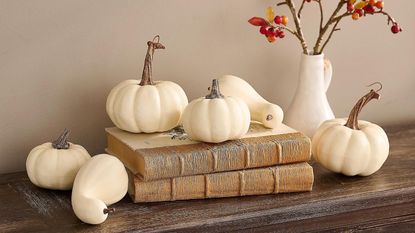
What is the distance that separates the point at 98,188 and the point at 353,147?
1.49 ft

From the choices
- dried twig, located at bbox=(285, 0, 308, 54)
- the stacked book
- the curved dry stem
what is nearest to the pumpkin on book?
the stacked book

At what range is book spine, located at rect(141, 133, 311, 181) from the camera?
126cm

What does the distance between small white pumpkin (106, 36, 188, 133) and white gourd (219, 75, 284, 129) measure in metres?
0.11

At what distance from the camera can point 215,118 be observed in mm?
1287

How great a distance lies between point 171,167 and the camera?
49.9 inches

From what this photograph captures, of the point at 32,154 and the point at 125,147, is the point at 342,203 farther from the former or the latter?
the point at 32,154

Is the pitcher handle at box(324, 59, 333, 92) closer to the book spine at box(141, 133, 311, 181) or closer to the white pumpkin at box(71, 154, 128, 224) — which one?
the book spine at box(141, 133, 311, 181)

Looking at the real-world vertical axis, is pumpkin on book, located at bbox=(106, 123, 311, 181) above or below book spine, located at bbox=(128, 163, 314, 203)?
above

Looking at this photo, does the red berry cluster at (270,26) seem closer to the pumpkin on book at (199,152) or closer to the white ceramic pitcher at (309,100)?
the white ceramic pitcher at (309,100)

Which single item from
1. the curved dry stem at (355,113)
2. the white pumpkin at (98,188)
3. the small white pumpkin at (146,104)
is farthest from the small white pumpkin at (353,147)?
the white pumpkin at (98,188)

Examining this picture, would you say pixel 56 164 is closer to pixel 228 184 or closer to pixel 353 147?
pixel 228 184

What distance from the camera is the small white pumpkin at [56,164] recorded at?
1.30 m

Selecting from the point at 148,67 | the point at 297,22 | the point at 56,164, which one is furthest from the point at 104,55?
the point at 297,22

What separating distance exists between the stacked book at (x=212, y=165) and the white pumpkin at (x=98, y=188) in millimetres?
39
